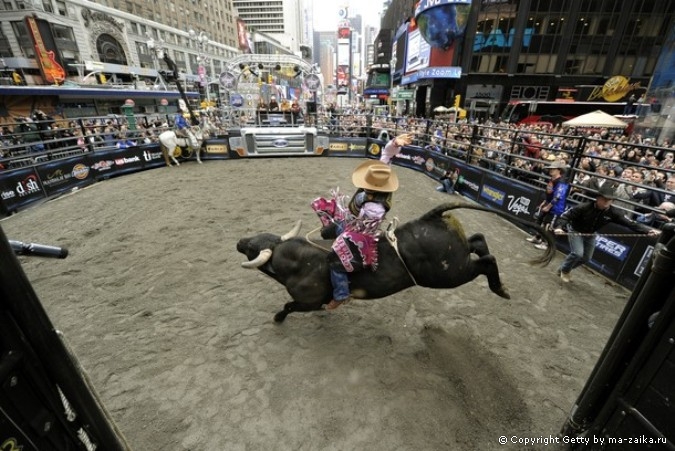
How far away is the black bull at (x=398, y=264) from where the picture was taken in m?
3.46

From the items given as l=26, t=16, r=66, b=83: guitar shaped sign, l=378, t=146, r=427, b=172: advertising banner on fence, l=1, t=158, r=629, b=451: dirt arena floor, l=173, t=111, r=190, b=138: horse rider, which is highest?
l=26, t=16, r=66, b=83: guitar shaped sign

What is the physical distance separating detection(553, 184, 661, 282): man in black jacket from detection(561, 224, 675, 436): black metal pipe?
7.12 ft

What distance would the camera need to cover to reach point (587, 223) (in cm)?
475

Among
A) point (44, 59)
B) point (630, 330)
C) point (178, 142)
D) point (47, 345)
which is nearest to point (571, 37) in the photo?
point (178, 142)

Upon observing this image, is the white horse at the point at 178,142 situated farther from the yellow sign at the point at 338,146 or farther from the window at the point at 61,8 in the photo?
the window at the point at 61,8

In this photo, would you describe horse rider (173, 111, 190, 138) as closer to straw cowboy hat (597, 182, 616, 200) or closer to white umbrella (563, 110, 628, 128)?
straw cowboy hat (597, 182, 616, 200)

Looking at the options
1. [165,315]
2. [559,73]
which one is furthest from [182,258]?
[559,73]


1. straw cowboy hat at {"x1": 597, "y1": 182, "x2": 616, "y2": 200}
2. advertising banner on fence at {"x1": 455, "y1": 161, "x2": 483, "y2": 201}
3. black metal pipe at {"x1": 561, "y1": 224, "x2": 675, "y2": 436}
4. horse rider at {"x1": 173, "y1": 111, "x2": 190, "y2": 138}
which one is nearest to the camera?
black metal pipe at {"x1": 561, "y1": 224, "x2": 675, "y2": 436}

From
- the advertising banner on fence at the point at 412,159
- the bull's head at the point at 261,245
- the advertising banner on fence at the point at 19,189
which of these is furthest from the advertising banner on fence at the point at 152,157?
the bull's head at the point at 261,245

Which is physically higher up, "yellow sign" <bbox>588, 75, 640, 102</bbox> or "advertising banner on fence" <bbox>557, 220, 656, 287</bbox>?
"yellow sign" <bbox>588, 75, 640, 102</bbox>

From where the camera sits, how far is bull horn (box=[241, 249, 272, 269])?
3.41 m

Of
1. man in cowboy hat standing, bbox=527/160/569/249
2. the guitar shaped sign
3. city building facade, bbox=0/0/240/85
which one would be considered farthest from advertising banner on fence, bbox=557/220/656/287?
the guitar shaped sign

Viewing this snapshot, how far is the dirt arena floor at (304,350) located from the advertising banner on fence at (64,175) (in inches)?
126

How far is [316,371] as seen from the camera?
3508 mm
